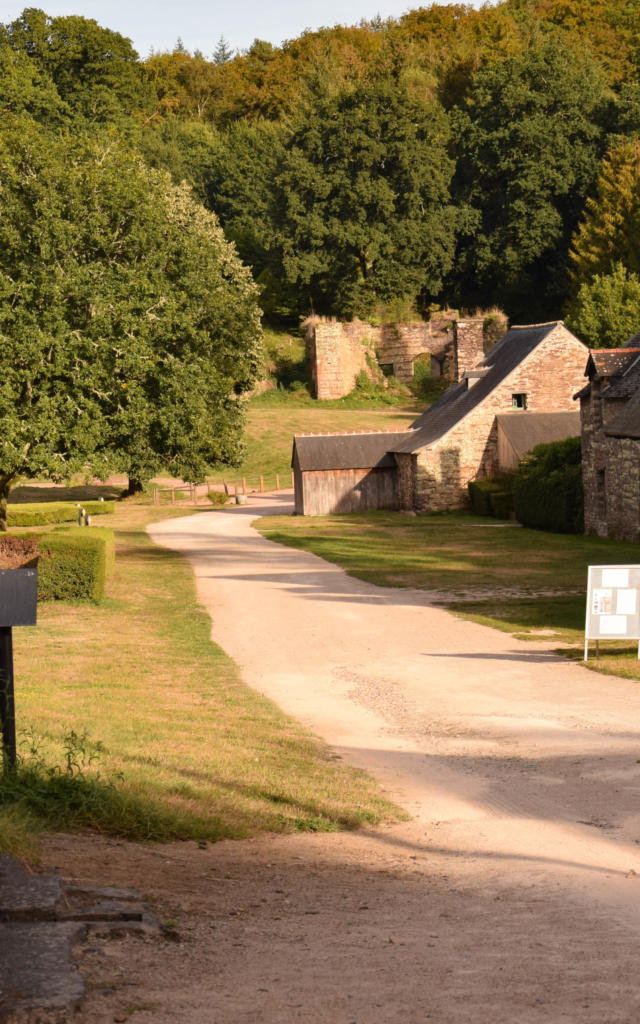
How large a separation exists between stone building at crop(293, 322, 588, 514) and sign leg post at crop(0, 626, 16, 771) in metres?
42.4

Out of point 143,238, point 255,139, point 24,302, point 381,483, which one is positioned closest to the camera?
point 24,302

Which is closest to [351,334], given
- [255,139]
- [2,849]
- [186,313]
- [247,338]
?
[255,139]

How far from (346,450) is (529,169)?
3417 cm

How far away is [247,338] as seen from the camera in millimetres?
40031

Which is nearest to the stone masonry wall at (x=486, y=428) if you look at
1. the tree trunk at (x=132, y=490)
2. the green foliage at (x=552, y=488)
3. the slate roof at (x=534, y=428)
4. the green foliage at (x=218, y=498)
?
the slate roof at (x=534, y=428)

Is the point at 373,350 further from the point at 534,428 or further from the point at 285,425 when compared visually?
Result: the point at 534,428

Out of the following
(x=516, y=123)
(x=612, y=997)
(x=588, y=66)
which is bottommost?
(x=612, y=997)

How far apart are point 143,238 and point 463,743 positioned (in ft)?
72.1

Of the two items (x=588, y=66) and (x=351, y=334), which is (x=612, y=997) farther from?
(x=588, y=66)

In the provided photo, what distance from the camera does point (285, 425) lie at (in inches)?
2815

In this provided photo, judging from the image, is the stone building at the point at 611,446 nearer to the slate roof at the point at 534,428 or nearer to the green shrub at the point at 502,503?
the green shrub at the point at 502,503

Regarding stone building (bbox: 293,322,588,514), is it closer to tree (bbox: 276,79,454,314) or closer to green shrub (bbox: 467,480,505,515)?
green shrub (bbox: 467,480,505,515)

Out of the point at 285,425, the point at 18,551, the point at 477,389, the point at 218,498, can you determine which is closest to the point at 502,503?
the point at 477,389

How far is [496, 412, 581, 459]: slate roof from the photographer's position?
48906 mm
